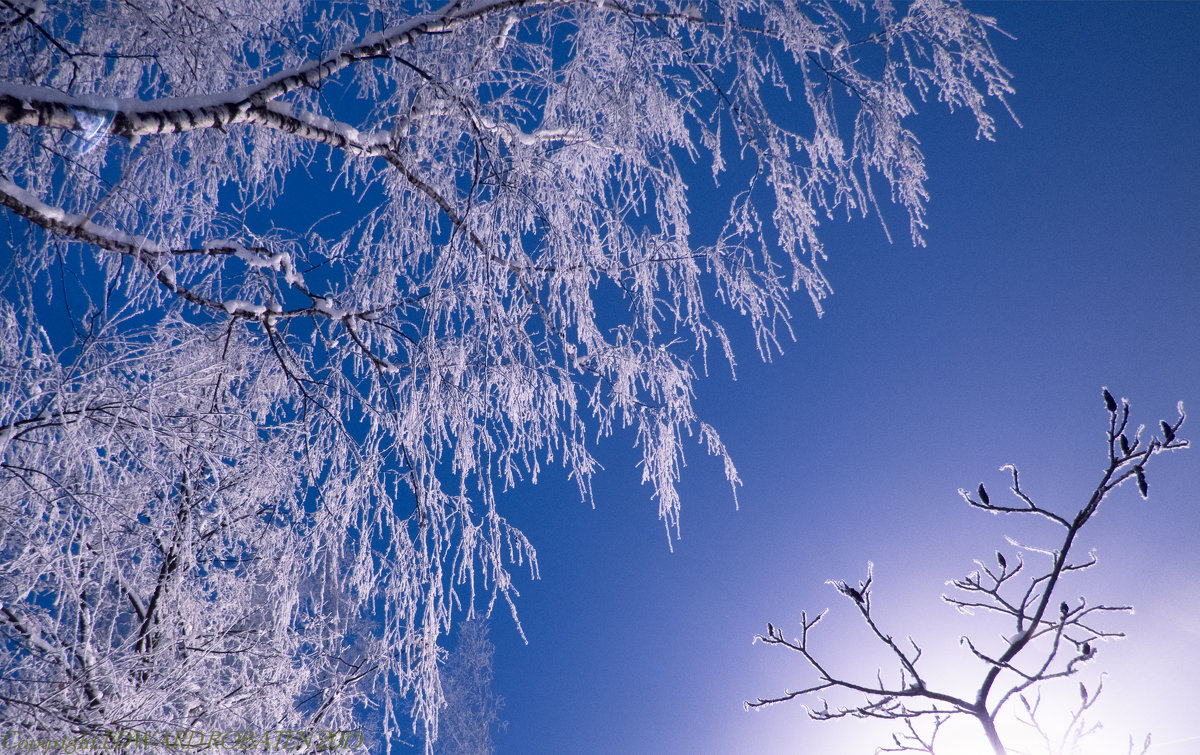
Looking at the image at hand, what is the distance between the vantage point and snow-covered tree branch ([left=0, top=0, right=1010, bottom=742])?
1748 mm

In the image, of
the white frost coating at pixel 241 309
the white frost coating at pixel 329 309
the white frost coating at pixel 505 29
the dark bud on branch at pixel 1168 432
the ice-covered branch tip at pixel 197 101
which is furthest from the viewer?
the white frost coating at pixel 505 29

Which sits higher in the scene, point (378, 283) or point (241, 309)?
point (378, 283)

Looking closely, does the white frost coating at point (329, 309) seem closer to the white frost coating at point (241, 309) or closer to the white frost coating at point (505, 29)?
the white frost coating at point (241, 309)

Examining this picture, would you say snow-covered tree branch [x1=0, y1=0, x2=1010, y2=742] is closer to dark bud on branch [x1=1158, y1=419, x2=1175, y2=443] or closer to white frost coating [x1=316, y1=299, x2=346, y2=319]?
white frost coating [x1=316, y1=299, x2=346, y2=319]

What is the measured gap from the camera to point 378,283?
212 centimetres

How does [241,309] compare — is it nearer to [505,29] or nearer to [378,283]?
[378,283]

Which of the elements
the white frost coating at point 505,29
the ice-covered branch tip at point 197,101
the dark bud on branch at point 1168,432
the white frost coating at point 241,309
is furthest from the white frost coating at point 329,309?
the dark bud on branch at point 1168,432

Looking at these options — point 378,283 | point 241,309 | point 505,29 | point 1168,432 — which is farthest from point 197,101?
point 1168,432

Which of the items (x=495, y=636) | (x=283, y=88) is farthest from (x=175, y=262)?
(x=495, y=636)

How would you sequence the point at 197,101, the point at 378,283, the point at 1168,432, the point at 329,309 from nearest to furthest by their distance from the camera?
the point at 1168,432 → the point at 197,101 → the point at 329,309 → the point at 378,283

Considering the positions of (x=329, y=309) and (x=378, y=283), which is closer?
(x=329, y=309)

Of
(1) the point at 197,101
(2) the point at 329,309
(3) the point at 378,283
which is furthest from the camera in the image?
(3) the point at 378,283

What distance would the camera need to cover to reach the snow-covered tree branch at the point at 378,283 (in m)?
1.75

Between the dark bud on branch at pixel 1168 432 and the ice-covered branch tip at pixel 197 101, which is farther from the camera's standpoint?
the ice-covered branch tip at pixel 197 101
